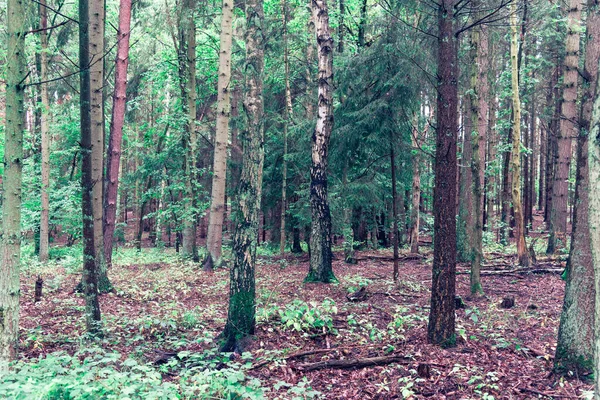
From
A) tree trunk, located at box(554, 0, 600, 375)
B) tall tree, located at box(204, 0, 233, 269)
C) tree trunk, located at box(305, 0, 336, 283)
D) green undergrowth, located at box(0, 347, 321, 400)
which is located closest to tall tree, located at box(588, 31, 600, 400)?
tree trunk, located at box(554, 0, 600, 375)

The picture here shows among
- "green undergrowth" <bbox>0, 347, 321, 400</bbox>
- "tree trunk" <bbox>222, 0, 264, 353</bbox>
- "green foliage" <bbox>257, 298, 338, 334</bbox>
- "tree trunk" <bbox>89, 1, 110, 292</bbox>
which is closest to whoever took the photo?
"green undergrowth" <bbox>0, 347, 321, 400</bbox>

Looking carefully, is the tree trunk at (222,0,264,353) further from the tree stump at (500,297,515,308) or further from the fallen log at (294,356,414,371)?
the tree stump at (500,297,515,308)

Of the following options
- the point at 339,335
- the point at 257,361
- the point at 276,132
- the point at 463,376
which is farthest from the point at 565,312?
the point at 276,132

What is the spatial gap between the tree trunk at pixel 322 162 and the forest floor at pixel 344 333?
59 centimetres

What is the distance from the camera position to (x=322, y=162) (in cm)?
1032

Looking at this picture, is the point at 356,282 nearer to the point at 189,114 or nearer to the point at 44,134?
the point at 189,114

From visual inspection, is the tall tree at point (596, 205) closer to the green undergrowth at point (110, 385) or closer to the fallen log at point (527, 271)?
the green undergrowth at point (110, 385)

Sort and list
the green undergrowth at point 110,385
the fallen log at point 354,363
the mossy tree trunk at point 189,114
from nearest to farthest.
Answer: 1. the green undergrowth at point 110,385
2. the fallen log at point 354,363
3. the mossy tree trunk at point 189,114

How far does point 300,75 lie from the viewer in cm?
1711

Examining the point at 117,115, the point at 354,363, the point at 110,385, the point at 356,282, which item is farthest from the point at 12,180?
the point at 356,282

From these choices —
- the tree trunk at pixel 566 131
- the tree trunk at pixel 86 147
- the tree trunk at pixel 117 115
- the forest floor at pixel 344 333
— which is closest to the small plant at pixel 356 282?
the forest floor at pixel 344 333

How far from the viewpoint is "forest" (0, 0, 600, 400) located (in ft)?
14.9

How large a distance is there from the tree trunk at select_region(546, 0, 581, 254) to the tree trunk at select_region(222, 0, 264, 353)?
840cm

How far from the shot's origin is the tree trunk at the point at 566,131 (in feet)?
38.3
